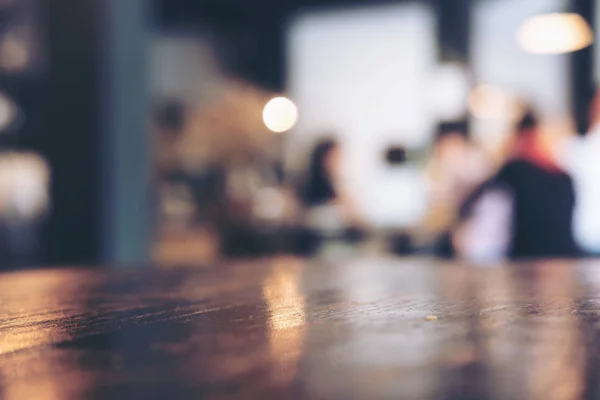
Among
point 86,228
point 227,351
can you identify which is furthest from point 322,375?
point 86,228

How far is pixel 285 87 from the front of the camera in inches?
309

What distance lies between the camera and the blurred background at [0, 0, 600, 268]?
3.65 m

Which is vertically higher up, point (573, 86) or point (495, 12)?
point (495, 12)

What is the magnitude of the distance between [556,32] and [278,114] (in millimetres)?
3378

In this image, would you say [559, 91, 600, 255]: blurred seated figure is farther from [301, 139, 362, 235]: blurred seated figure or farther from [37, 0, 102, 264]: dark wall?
[37, 0, 102, 264]: dark wall

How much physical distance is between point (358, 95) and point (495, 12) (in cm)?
185

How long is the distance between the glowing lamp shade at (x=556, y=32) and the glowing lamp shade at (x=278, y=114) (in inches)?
120

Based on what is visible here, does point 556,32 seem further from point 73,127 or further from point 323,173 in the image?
point 73,127

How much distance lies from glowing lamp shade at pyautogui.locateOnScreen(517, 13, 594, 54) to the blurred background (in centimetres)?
1

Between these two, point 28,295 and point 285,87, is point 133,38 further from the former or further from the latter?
point 285,87

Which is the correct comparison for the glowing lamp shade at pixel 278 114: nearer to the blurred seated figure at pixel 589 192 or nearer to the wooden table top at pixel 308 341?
the blurred seated figure at pixel 589 192

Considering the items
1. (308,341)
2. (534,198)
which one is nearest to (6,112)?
(534,198)

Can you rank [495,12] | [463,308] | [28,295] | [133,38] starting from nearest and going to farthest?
[463,308]
[28,295]
[133,38]
[495,12]

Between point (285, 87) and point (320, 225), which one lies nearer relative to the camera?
point (320, 225)
